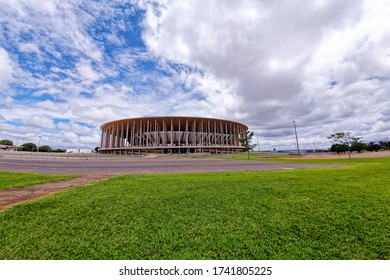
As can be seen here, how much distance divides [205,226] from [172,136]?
2688 inches

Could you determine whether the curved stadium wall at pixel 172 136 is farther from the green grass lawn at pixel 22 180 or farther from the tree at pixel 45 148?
the green grass lawn at pixel 22 180

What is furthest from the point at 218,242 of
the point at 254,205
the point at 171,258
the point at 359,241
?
the point at 359,241

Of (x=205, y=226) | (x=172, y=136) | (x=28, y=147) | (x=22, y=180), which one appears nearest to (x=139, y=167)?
(x=22, y=180)

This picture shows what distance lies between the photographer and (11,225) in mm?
4574

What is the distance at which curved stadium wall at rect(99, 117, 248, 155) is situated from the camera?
70.7 metres

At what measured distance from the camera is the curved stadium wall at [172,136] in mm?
70688

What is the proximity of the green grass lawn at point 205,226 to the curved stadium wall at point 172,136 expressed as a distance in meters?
61.5

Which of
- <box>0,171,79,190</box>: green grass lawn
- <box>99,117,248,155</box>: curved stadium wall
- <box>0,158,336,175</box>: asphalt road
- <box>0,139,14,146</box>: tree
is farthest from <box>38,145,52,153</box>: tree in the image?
<box>0,171,79,190</box>: green grass lawn

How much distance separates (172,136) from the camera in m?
71.9

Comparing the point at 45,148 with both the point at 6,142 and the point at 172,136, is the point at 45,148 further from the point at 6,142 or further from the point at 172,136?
the point at 172,136

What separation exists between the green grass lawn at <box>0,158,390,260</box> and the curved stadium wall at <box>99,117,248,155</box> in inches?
2422

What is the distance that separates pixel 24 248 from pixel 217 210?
434cm

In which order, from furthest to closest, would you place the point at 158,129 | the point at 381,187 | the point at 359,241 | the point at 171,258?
the point at 158,129
the point at 381,187
the point at 359,241
the point at 171,258

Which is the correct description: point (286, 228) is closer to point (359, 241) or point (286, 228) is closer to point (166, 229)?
point (359, 241)
